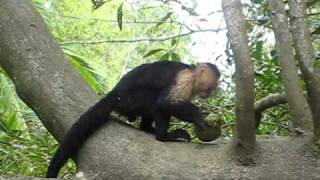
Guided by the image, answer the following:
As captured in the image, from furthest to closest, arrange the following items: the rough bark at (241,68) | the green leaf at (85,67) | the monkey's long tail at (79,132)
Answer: the green leaf at (85,67) → the monkey's long tail at (79,132) → the rough bark at (241,68)

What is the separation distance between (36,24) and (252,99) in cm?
89

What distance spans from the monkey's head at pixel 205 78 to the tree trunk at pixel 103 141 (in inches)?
27.1

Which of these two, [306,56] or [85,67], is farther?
[85,67]

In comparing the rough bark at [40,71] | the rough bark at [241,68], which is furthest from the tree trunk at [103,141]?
the rough bark at [241,68]

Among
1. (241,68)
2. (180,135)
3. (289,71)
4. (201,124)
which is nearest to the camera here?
(241,68)

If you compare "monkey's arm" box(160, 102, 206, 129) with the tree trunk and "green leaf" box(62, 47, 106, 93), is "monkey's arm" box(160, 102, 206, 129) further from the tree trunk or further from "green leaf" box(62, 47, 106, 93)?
"green leaf" box(62, 47, 106, 93)

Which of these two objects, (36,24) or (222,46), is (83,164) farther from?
(222,46)

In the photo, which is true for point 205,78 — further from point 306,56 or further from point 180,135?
point 306,56

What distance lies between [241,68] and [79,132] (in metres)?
0.62

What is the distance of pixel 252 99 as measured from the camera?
1.42 metres

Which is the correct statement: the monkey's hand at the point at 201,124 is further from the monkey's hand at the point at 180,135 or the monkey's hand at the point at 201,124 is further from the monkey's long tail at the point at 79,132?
the monkey's long tail at the point at 79,132

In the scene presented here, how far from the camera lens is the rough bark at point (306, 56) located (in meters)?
1.44

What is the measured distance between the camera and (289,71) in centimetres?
151

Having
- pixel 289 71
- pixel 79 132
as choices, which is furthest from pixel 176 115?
pixel 289 71
